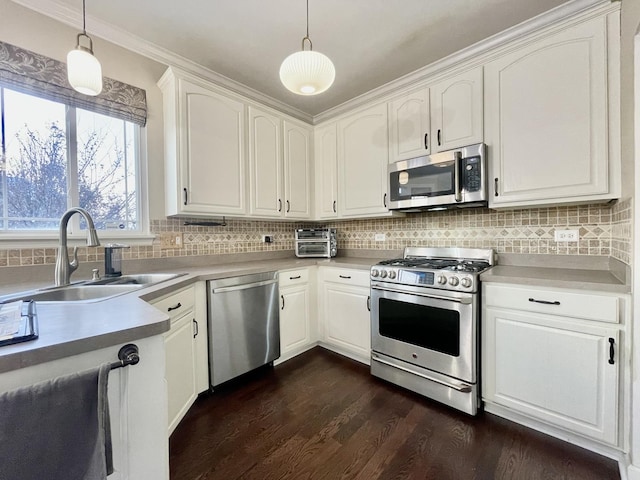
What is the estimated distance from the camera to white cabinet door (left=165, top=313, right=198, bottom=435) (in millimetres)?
1524

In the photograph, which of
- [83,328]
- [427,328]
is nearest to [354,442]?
[427,328]

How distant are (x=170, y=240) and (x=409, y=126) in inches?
85.4

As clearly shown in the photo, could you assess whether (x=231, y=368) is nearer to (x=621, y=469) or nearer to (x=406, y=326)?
(x=406, y=326)

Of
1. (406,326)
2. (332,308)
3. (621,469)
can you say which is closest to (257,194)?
(332,308)

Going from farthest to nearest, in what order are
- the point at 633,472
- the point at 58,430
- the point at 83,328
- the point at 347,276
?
1. the point at 347,276
2. the point at 633,472
3. the point at 83,328
4. the point at 58,430

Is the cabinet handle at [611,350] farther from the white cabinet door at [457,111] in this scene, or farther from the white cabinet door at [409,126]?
the white cabinet door at [409,126]

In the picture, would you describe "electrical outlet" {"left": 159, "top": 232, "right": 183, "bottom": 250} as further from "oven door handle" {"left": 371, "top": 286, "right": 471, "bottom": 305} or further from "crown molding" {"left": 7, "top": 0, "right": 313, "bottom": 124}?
"oven door handle" {"left": 371, "top": 286, "right": 471, "bottom": 305}

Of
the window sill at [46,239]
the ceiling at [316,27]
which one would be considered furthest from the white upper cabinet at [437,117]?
the window sill at [46,239]

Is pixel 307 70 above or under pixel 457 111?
under

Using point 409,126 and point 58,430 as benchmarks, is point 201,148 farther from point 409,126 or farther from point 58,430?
point 58,430

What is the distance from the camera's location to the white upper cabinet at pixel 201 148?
2.05 meters

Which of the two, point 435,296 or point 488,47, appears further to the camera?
point 488,47

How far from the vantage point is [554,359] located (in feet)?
4.93

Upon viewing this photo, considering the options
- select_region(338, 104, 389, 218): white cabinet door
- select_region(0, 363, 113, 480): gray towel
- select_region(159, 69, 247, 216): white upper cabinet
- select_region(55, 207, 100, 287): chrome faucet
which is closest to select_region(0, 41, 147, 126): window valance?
select_region(159, 69, 247, 216): white upper cabinet
